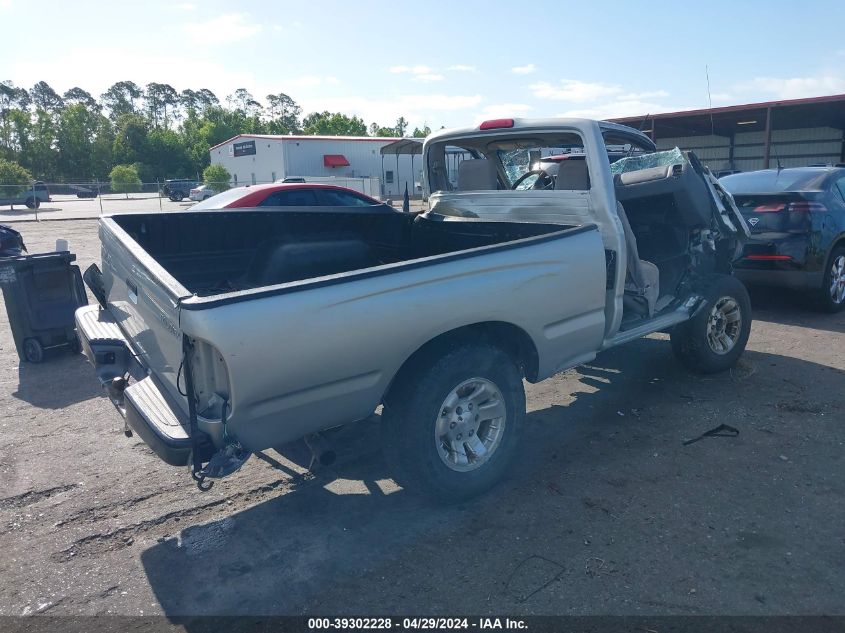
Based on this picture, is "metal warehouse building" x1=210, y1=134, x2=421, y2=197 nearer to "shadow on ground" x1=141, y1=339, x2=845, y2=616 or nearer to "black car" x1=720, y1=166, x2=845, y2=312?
"black car" x1=720, y1=166, x2=845, y2=312

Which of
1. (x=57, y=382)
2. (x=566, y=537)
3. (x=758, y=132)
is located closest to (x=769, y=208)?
(x=566, y=537)

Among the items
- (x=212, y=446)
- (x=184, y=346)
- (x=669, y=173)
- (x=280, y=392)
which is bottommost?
(x=212, y=446)

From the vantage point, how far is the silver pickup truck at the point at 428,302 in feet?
9.61

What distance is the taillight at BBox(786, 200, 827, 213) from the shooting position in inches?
282

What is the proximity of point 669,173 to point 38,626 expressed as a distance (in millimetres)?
4966

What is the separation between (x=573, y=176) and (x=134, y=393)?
3271 mm

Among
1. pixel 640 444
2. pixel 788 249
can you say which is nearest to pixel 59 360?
pixel 640 444

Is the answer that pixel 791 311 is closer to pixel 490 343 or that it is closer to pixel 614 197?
pixel 614 197

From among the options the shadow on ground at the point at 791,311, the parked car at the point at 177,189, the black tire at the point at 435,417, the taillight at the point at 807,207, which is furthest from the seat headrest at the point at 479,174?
the parked car at the point at 177,189

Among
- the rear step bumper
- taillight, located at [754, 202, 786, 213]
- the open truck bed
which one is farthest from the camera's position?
taillight, located at [754, 202, 786, 213]

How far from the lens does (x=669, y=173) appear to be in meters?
5.23

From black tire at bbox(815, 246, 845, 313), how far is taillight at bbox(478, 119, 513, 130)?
4.59 m

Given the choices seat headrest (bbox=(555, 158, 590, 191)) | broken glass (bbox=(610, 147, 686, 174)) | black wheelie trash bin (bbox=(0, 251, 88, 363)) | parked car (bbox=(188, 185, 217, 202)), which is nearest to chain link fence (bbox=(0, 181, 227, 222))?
parked car (bbox=(188, 185, 217, 202))

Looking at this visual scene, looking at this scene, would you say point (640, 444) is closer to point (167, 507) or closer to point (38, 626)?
point (167, 507)
